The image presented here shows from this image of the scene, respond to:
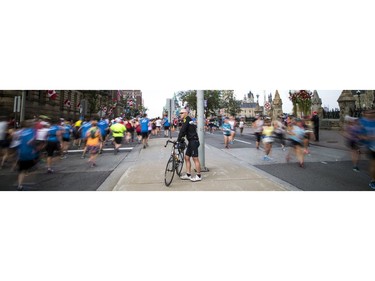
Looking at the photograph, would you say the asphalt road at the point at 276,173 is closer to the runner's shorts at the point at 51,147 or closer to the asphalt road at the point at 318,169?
the asphalt road at the point at 318,169

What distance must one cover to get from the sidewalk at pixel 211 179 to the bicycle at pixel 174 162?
0.53 feet

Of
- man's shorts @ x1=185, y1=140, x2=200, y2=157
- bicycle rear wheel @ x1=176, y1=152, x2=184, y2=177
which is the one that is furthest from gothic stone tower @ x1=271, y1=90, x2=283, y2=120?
bicycle rear wheel @ x1=176, y1=152, x2=184, y2=177

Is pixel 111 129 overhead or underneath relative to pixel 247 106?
underneath

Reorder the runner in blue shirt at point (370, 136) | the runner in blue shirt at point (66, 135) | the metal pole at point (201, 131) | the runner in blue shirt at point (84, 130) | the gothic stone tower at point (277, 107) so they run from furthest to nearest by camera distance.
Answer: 1. the runner in blue shirt at point (84, 130)
2. the runner in blue shirt at point (66, 135)
3. the gothic stone tower at point (277, 107)
4. the metal pole at point (201, 131)
5. the runner in blue shirt at point (370, 136)

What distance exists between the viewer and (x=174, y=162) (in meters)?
5.29

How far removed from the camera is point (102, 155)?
26.2ft

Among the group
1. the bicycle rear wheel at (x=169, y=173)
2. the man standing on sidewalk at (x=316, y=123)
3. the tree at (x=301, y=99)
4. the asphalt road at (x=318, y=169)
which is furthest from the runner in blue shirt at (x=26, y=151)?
the man standing on sidewalk at (x=316, y=123)

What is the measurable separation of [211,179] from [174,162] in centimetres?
98

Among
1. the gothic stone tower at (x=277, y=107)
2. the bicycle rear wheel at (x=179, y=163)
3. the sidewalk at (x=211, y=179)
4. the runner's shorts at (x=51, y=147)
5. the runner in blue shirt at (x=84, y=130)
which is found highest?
the gothic stone tower at (x=277, y=107)

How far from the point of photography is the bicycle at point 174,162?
200 inches

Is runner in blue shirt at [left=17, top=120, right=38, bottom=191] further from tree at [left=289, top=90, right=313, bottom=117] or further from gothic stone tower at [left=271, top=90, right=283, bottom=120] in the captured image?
gothic stone tower at [left=271, top=90, right=283, bottom=120]
